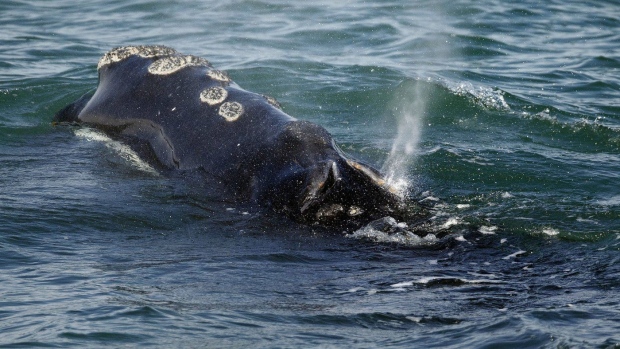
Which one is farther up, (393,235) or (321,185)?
(321,185)

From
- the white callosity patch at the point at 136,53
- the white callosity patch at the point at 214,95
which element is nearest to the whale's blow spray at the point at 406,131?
the white callosity patch at the point at 214,95

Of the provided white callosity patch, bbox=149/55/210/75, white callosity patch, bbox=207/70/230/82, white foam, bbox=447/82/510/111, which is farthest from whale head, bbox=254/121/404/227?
white foam, bbox=447/82/510/111

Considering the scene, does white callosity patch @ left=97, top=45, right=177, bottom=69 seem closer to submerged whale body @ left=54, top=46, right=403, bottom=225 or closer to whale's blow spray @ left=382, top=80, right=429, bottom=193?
submerged whale body @ left=54, top=46, right=403, bottom=225

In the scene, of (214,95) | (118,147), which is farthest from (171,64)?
(118,147)

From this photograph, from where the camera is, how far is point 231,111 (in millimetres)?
8078

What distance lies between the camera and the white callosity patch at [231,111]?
8023mm

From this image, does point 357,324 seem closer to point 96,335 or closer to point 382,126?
point 96,335

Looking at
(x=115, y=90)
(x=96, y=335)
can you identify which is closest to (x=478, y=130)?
(x=115, y=90)

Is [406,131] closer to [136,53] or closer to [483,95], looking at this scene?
[483,95]

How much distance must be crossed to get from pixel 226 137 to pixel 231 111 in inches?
10.2

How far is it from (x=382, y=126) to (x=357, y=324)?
5.97 metres

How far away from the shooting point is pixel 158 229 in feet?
23.9

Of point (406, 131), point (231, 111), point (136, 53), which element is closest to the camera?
point (231, 111)

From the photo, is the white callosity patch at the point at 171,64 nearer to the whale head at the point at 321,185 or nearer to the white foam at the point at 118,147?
the white foam at the point at 118,147
